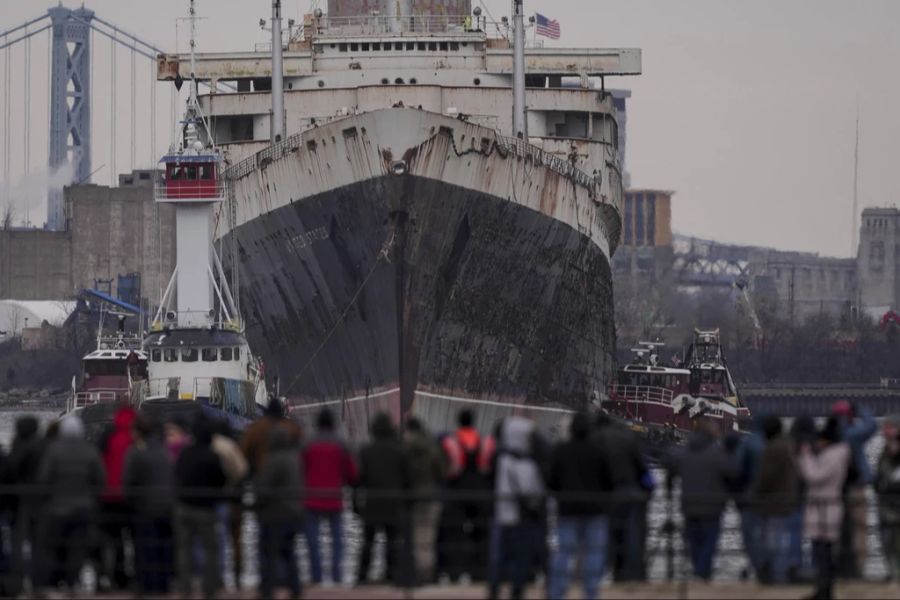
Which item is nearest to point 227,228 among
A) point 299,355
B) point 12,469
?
point 299,355

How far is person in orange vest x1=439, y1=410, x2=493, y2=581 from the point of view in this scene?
24.0 m

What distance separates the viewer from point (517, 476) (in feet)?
74.6

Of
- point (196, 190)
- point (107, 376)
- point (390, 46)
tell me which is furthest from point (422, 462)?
point (107, 376)

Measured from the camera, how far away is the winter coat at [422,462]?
2356 cm

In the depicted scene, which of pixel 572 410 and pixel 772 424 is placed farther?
pixel 572 410

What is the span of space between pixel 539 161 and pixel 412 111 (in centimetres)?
552

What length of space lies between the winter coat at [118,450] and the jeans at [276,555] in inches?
61.8

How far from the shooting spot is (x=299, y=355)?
5888 cm

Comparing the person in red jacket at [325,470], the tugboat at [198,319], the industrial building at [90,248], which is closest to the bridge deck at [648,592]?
the person in red jacket at [325,470]

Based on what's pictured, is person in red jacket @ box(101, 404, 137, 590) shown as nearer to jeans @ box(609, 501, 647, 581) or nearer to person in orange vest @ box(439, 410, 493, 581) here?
person in orange vest @ box(439, 410, 493, 581)

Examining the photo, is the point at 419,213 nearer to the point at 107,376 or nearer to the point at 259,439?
the point at 107,376

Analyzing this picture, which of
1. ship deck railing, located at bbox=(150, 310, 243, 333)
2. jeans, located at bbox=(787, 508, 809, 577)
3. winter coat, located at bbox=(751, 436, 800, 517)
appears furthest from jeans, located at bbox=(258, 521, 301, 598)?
ship deck railing, located at bbox=(150, 310, 243, 333)

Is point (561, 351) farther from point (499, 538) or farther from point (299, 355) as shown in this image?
point (499, 538)

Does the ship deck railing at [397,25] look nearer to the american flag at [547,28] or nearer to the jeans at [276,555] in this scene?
the american flag at [547,28]
